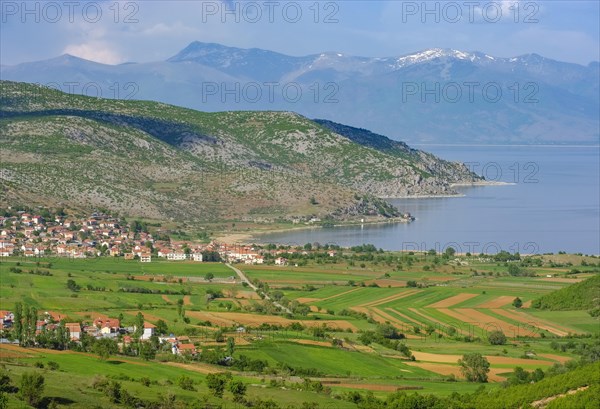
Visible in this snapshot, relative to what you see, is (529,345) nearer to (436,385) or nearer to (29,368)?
(436,385)

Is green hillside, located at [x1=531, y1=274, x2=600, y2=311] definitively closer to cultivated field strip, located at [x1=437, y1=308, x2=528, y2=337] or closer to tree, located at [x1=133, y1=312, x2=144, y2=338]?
cultivated field strip, located at [x1=437, y1=308, x2=528, y2=337]

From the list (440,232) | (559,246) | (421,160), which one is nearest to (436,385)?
(559,246)

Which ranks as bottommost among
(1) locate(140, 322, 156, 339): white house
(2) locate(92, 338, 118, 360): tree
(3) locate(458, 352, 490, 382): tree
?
(3) locate(458, 352, 490, 382): tree

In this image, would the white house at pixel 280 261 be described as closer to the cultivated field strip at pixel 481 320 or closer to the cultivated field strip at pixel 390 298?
the cultivated field strip at pixel 390 298

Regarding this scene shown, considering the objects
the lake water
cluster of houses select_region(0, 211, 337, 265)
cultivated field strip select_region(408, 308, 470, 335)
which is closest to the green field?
cultivated field strip select_region(408, 308, 470, 335)

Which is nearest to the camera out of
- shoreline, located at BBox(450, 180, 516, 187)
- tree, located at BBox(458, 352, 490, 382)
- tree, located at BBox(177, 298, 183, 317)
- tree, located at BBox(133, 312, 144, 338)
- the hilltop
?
tree, located at BBox(458, 352, 490, 382)

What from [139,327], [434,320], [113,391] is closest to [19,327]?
[139,327]
